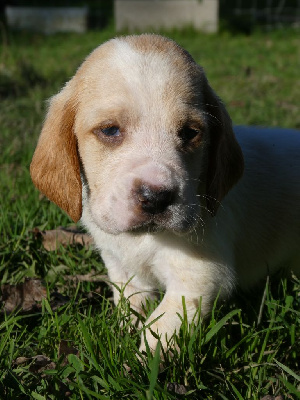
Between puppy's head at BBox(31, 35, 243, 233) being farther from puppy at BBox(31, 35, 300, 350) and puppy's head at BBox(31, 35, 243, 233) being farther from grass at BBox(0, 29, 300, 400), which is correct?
grass at BBox(0, 29, 300, 400)

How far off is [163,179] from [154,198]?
89 mm

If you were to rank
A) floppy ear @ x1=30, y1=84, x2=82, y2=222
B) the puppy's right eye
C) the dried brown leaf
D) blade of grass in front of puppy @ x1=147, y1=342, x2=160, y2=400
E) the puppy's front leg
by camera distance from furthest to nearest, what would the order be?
the dried brown leaf < floppy ear @ x1=30, y1=84, x2=82, y2=222 < the puppy's front leg < the puppy's right eye < blade of grass in front of puppy @ x1=147, y1=342, x2=160, y2=400

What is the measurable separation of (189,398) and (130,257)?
0.90 metres

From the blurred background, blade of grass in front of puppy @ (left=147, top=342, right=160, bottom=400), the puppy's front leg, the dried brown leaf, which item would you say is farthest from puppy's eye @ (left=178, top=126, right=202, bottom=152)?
the blurred background

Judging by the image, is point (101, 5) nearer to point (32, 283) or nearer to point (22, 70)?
point (22, 70)

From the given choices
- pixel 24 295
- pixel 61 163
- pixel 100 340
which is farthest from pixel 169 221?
pixel 24 295

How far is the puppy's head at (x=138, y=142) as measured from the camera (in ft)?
8.93

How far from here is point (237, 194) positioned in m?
3.48

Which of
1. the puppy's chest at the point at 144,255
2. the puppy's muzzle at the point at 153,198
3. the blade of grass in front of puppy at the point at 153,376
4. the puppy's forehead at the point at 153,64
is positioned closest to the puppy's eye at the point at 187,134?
the puppy's forehead at the point at 153,64

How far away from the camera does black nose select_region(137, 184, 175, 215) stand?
103 inches

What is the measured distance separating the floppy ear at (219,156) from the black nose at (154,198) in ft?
1.67

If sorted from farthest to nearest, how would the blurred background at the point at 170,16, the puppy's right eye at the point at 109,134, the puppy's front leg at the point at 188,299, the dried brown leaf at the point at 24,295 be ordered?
the blurred background at the point at 170,16 → the dried brown leaf at the point at 24,295 → the puppy's front leg at the point at 188,299 → the puppy's right eye at the point at 109,134

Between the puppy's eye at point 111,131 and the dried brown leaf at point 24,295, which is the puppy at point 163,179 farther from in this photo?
the dried brown leaf at point 24,295

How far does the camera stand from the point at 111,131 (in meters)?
2.94
